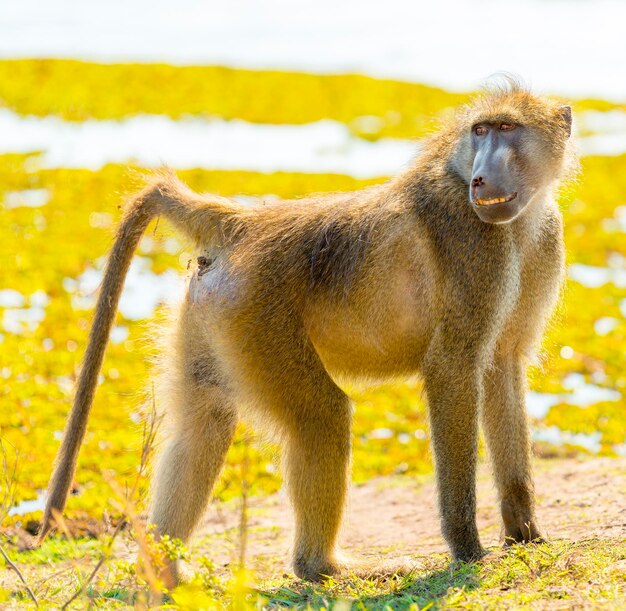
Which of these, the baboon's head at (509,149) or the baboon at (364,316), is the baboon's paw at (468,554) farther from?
the baboon's head at (509,149)

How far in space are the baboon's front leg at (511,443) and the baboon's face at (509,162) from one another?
2.79 feet

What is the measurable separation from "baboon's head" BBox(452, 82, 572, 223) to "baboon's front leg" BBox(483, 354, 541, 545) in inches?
34.1

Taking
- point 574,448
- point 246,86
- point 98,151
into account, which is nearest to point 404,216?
point 574,448

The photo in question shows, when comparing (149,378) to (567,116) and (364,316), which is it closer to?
(364,316)

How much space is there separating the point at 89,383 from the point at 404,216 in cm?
161

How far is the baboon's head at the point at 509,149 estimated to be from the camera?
14.4 ft

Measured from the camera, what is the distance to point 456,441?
444 cm

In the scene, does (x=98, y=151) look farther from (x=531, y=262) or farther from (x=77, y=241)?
(x=531, y=262)

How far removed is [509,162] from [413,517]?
2.55 metres

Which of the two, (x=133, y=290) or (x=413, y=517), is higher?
(x=133, y=290)

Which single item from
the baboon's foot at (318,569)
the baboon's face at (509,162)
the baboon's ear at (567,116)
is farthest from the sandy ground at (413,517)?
the baboon's ear at (567,116)

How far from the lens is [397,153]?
19797 millimetres

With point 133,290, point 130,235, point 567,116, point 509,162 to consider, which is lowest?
point 130,235

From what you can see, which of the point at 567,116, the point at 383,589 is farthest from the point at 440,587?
the point at 567,116
